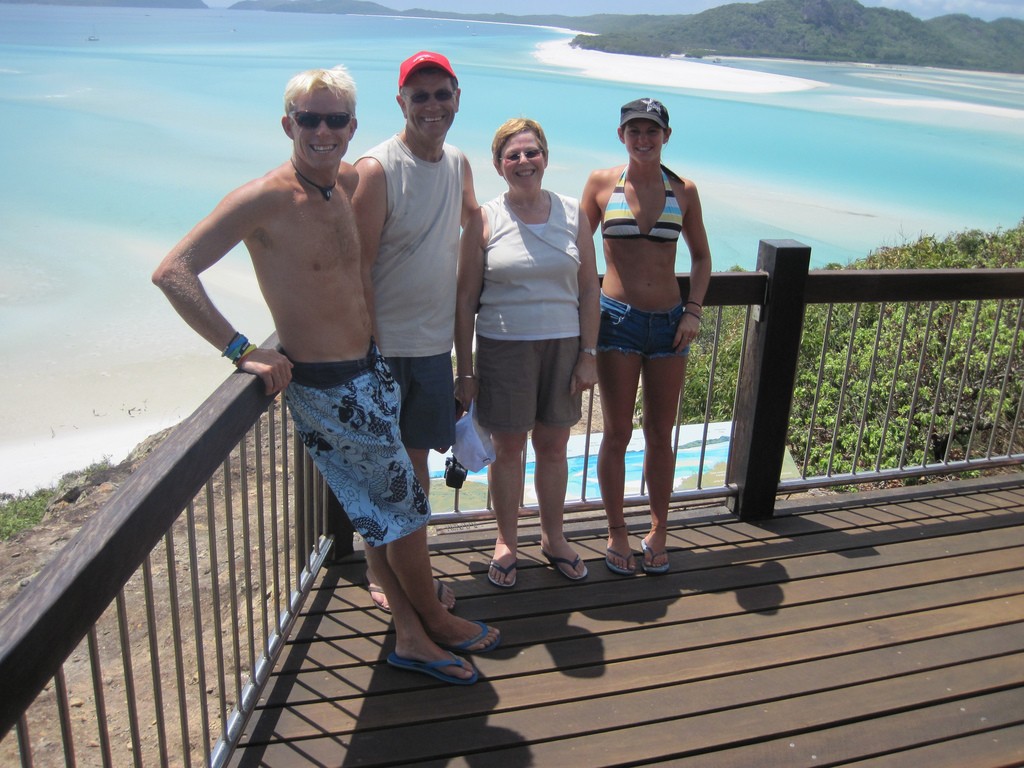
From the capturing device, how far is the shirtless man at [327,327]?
2092 millimetres

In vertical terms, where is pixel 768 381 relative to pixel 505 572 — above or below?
above

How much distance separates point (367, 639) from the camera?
2854 millimetres

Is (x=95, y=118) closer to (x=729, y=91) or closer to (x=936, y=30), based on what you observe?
Answer: (x=729, y=91)

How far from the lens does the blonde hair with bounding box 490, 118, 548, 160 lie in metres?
2.85

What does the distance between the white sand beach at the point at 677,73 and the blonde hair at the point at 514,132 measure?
76.0m

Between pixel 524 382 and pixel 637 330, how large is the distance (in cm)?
46

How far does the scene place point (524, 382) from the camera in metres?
2.93

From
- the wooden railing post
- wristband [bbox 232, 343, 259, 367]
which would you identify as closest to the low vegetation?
the wooden railing post

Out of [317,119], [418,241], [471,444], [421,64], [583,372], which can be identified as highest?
[421,64]

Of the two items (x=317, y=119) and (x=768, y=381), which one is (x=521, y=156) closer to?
(x=317, y=119)

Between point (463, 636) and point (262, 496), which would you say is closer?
point (262, 496)

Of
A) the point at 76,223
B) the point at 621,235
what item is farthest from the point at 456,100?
the point at 76,223

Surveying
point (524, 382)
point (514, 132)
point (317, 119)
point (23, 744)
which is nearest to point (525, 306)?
point (524, 382)

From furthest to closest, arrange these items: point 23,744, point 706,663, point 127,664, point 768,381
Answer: point 768,381 → point 706,663 → point 127,664 → point 23,744
